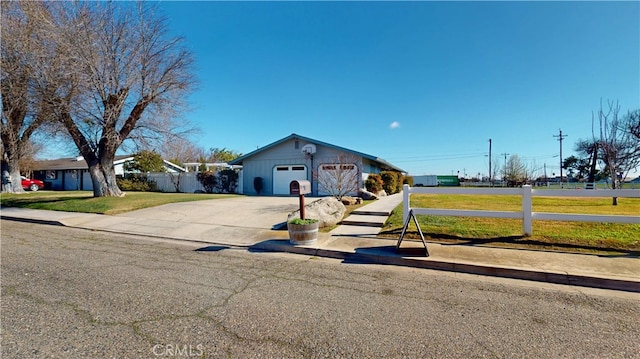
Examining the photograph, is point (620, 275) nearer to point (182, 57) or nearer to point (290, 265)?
point (290, 265)

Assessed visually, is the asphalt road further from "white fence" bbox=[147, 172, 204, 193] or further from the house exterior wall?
"white fence" bbox=[147, 172, 204, 193]

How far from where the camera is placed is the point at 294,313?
3.05 metres

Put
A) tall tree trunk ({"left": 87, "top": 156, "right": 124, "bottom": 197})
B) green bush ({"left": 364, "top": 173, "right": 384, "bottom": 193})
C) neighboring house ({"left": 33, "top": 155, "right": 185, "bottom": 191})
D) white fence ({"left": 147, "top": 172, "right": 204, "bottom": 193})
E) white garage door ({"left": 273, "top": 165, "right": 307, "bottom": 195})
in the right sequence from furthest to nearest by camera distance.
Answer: neighboring house ({"left": 33, "top": 155, "right": 185, "bottom": 191}) → white fence ({"left": 147, "top": 172, "right": 204, "bottom": 193}) → white garage door ({"left": 273, "top": 165, "right": 307, "bottom": 195}) → green bush ({"left": 364, "top": 173, "right": 384, "bottom": 193}) → tall tree trunk ({"left": 87, "top": 156, "right": 124, "bottom": 197})

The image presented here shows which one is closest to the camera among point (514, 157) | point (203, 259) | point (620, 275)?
point (620, 275)

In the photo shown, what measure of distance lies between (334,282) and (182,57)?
14740 mm

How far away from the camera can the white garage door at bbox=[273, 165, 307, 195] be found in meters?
19.2

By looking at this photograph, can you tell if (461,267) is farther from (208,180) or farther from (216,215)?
(208,180)

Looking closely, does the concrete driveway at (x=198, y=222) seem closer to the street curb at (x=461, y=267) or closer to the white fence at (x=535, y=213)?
the street curb at (x=461, y=267)

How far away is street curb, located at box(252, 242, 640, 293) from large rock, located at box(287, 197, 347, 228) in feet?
6.24

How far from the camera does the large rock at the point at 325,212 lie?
782 cm

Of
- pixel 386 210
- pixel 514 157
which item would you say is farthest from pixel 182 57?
pixel 514 157

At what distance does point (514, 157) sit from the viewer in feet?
112

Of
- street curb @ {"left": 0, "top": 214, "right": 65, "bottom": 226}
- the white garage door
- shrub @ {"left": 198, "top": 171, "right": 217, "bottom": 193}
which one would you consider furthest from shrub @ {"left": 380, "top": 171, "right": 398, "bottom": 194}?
street curb @ {"left": 0, "top": 214, "right": 65, "bottom": 226}

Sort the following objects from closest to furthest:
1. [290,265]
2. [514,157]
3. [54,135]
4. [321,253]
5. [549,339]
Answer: [549,339], [290,265], [321,253], [54,135], [514,157]
